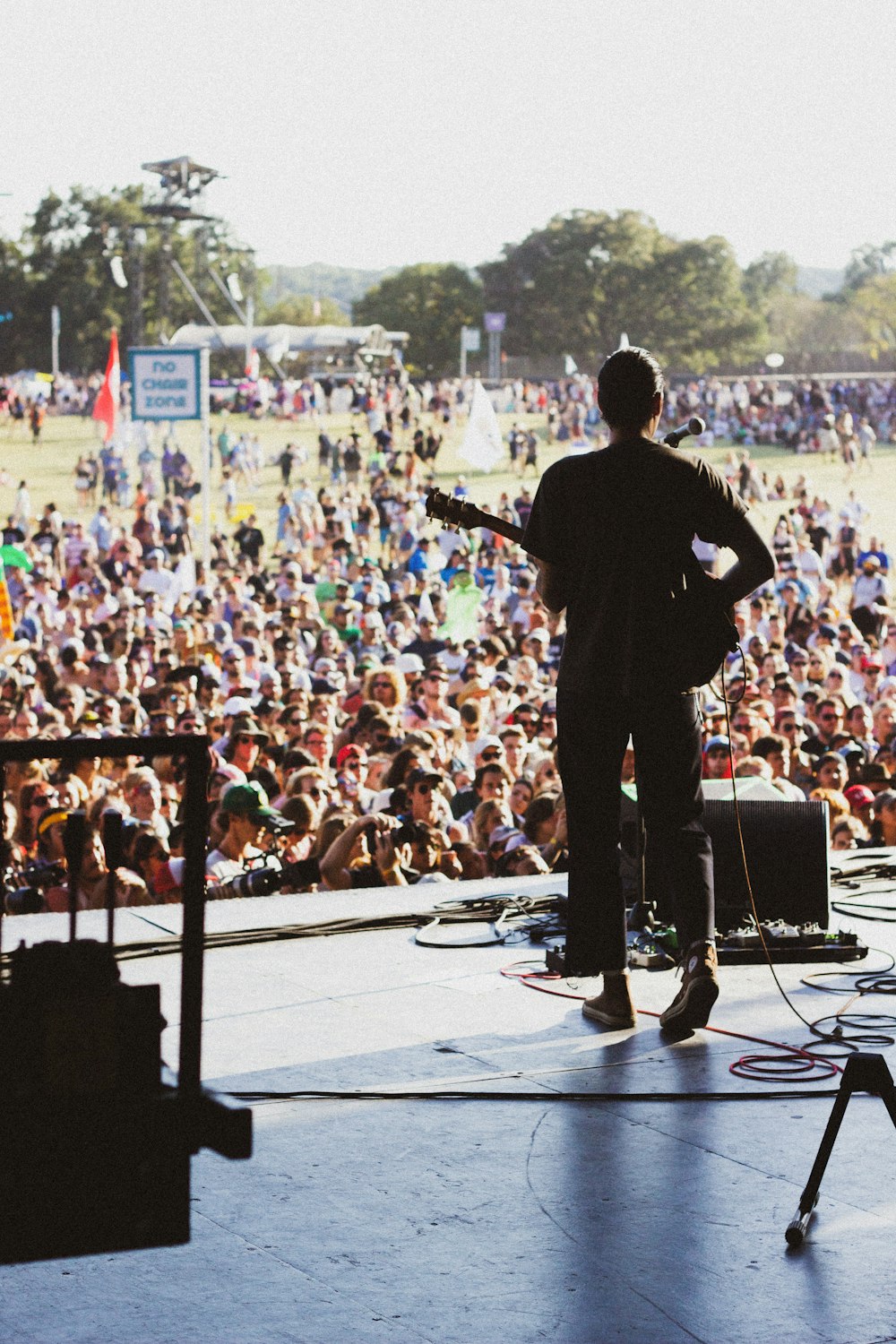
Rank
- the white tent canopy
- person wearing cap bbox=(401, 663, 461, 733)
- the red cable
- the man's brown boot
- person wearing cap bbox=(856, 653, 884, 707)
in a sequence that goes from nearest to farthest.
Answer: the red cable
the man's brown boot
person wearing cap bbox=(401, 663, 461, 733)
person wearing cap bbox=(856, 653, 884, 707)
the white tent canopy

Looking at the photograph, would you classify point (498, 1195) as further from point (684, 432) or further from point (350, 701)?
point (350, 701)

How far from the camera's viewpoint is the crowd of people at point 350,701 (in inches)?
260

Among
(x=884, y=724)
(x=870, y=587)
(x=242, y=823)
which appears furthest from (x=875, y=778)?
(x=870, y=587)

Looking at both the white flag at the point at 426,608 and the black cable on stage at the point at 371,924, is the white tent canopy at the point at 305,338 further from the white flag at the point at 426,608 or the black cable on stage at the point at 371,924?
the black cable on stage at the point at 371,924

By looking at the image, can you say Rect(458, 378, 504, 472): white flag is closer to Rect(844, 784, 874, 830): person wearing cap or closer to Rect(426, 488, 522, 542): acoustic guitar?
Rect(844, 784, 874, 830): person wearing cap

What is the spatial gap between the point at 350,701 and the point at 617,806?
7.39m

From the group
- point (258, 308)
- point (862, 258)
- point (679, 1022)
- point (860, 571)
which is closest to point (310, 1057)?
point (679, 1022)

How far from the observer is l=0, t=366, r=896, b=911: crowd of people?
260 inches

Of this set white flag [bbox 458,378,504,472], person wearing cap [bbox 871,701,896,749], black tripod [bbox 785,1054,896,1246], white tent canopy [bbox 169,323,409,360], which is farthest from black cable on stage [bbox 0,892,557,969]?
white tent canopy [bbox 169,323,409,360]

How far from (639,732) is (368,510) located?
24.5m

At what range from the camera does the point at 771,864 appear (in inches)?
186

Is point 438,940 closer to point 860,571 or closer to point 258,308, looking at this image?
point 860,571

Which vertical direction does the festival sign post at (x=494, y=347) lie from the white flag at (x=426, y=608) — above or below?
above

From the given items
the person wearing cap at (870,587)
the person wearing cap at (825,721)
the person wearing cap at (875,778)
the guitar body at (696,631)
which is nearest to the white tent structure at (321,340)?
the person wearing cap at (870,587)
